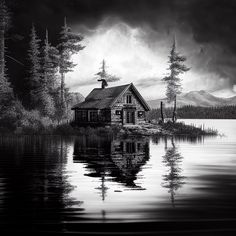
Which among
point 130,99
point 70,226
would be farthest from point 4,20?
point 70,226

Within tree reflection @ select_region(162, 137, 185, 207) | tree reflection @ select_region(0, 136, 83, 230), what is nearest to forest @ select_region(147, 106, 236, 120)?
tree reflection @ select_region(162, 137, 185, 207)

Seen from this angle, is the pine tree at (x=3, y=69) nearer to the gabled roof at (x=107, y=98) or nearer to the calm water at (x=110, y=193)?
the gabled roof at (x=107, y=98)

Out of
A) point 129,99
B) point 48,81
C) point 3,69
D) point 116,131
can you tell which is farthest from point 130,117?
point 3,69

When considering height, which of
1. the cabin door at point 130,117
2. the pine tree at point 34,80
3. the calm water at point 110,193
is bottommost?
the calm water at point 110,193

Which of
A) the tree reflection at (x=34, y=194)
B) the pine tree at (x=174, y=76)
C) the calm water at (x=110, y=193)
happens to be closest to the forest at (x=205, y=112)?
the pine tree at (x=174, y=76)

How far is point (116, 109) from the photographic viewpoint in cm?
5216

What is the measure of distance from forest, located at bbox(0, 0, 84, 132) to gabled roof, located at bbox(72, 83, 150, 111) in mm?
4361

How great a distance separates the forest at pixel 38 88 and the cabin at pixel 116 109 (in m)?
3.27

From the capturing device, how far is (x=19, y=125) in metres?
48.0

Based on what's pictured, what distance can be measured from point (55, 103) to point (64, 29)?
13347mm

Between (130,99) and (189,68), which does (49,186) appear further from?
(189,68)

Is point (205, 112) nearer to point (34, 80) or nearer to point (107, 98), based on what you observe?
point (107, 98)

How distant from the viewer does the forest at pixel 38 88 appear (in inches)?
1924

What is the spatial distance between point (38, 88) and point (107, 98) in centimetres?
994
